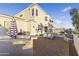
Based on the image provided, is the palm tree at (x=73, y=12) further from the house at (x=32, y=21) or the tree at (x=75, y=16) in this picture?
the house at (x=32, y=21)

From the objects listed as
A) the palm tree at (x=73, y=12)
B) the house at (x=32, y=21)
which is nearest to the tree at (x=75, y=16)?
the palm tree at (x=73, y=12)

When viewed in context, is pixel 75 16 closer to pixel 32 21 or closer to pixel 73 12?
pixel 73 12

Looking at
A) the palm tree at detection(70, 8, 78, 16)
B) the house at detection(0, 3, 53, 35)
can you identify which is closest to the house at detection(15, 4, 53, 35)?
the house at detection(0, 3, 53, 35)

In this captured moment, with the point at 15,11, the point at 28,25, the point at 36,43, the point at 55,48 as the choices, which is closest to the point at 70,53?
the point at 55,48

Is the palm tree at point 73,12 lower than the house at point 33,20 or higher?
higher

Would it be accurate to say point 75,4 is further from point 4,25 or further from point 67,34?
point 4,25

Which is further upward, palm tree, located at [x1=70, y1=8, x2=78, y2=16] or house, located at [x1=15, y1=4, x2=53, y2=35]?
palm tree, located at [x1=70, y1=8, x2=78, y2=16]

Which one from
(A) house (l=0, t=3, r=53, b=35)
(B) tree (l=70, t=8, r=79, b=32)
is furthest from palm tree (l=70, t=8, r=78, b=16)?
(A) house (l=0, t=3, r=53, b=35)

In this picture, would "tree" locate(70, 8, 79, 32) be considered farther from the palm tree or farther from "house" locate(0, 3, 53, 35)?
"house" locate(0, 3, 53, 35)

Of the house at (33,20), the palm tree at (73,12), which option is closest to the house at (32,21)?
the house at (33,20)
